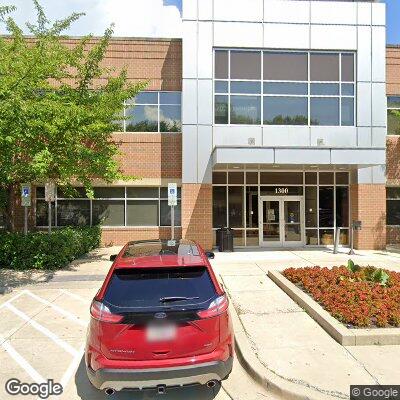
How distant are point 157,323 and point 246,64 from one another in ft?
48.0

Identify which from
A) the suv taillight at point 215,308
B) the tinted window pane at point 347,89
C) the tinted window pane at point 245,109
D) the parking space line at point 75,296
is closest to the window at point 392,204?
the tinted window pane at point 347,89

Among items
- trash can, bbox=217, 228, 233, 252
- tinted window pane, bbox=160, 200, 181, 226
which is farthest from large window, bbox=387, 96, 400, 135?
tinted window pane, bbox=160, 200, 181, 226

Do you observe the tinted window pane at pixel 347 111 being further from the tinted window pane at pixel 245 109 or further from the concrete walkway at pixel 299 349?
the concrete walkway at pixel 299 349

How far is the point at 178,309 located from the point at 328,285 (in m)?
5.18

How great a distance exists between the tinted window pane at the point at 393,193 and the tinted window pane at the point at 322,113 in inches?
166

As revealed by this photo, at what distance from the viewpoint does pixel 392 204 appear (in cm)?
1823

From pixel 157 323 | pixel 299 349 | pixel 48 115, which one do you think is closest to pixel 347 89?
pixel 48 115

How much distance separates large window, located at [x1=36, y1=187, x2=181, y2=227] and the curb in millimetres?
12088

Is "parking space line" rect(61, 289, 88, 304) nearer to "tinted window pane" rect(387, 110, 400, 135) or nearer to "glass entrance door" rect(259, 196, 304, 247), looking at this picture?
"glass entrance door" rect(259, 196, 304, 247)

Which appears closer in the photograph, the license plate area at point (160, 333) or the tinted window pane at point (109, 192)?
the license plate area at point (160, 333)

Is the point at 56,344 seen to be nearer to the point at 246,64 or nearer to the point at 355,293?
the point at 355,293

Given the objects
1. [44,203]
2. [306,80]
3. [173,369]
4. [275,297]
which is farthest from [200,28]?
[173,369]

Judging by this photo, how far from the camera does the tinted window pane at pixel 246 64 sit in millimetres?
16688

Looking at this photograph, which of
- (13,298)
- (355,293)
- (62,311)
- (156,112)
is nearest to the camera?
(355,293)
